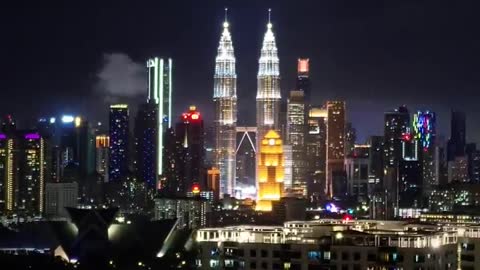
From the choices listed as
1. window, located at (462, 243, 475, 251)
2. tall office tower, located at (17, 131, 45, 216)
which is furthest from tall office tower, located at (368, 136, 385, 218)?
window, located at (462, 243, 475, 251)

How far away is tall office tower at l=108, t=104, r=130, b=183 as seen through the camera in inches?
1678

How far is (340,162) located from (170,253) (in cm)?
2433

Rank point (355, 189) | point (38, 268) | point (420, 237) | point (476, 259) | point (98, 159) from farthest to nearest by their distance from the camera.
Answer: point (355, 189)
point (98, 159)
point (38, 268)
point (476, 259)
point (420, 237)

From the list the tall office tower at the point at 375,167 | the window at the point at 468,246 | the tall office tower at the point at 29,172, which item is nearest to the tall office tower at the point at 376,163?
the tall office tower at the point at 375,167

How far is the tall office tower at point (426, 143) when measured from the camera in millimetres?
42906

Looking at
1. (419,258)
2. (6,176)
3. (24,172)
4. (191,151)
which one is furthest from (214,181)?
(419,258)

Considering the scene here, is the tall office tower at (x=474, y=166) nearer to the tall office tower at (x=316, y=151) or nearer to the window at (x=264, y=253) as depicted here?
the tall office tower at (x=316, y=151)

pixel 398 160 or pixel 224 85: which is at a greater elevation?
pixel 224 85

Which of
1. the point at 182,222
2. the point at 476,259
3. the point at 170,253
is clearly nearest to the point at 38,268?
the point at 170,253

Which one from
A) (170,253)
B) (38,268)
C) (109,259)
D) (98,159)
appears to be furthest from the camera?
(98,159)

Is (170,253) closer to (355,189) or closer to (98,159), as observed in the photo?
(98,159)

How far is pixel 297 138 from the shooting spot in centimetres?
4722

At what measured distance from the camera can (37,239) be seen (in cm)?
2442

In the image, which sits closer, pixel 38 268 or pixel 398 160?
pixel 38 268
